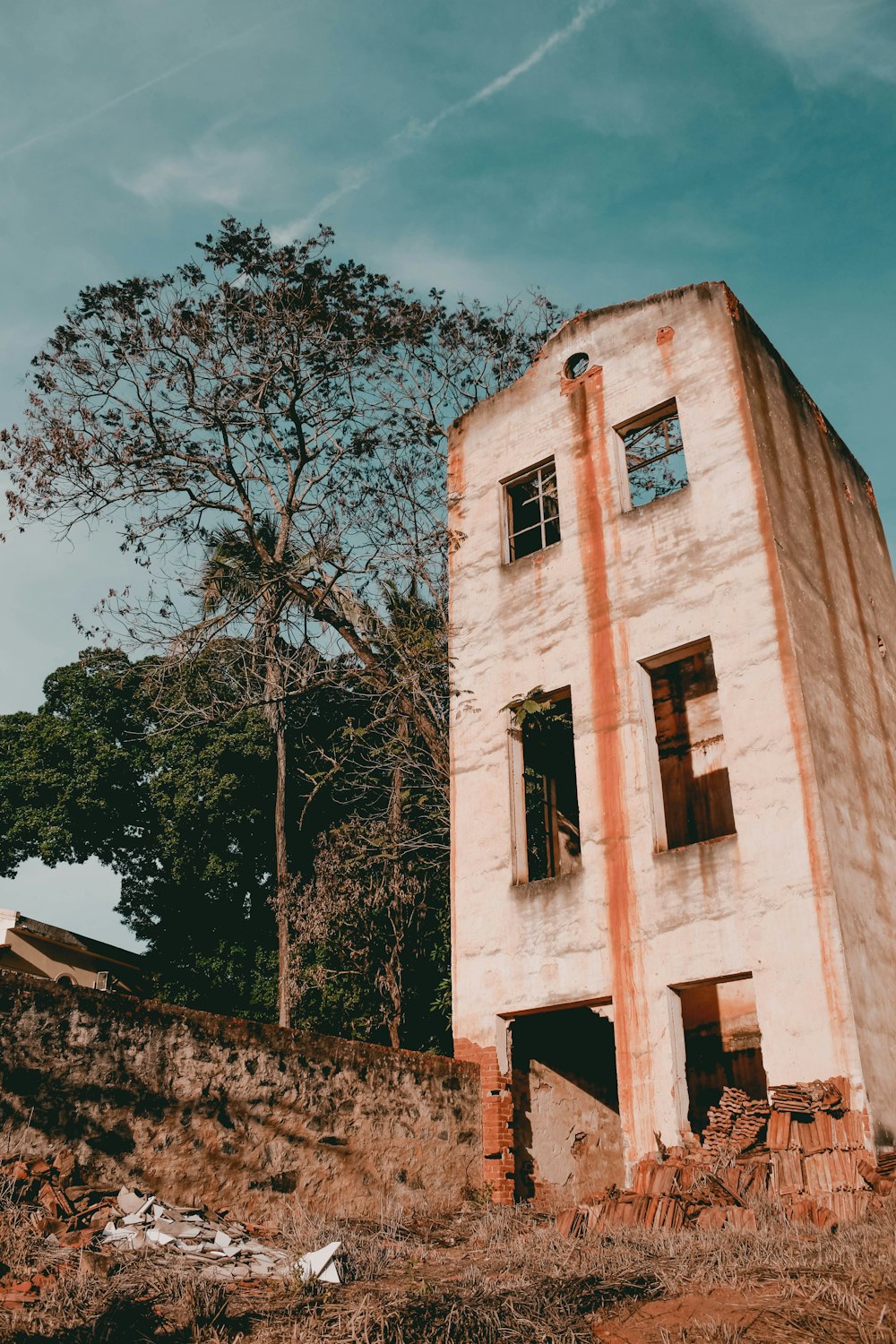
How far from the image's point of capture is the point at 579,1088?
1098 centimetres

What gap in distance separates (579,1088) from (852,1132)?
143 inches

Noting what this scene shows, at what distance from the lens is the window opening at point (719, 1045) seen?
11.3 metres

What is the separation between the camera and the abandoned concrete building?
910cm

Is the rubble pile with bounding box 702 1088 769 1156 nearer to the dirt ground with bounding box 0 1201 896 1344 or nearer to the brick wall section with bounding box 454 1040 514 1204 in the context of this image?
the dirt ground with bounding box 0 1201 896 1344

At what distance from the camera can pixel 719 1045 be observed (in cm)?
1159

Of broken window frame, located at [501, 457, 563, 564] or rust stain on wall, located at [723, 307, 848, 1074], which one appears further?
broken window frame, located at [501, 457, 563, 564]

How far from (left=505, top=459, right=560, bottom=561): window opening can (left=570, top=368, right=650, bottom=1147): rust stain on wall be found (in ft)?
2.37

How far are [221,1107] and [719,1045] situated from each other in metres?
6.37

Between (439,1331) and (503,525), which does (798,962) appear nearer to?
(439,1331)

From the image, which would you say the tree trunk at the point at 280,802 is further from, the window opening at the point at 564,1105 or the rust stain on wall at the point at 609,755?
the rust stain on wall at the point at 609,755

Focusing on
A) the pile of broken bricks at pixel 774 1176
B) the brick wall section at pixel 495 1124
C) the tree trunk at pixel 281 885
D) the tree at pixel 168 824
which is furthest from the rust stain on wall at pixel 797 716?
the tree at pixel 168 824

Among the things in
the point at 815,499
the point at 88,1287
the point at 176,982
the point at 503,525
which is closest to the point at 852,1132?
the point at 88,1287

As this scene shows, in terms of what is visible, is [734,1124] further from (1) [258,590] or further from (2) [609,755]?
(1) [258,590]

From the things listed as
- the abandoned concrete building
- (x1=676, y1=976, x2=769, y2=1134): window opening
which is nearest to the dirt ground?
the abandoned concrete building
